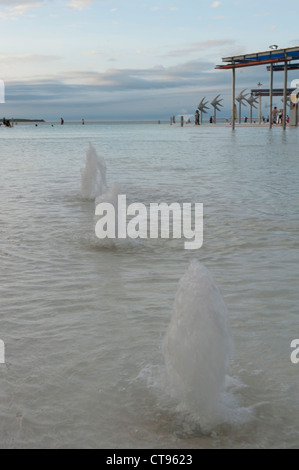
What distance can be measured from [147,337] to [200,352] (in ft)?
3.62

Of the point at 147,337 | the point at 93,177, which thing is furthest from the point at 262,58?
the point at 147,337

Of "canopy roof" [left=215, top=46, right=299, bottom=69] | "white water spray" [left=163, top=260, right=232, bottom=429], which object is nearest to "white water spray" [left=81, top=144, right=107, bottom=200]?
"white water spray" [left=163, top=260, right=232, bottom=429]

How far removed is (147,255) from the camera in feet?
19.8

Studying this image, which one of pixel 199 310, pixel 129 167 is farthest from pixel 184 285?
pixel 129 167

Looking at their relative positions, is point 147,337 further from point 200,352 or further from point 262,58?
point 262,58

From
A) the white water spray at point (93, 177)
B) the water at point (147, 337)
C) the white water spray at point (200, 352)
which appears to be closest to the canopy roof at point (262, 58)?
the white water spray at point (93, 177)

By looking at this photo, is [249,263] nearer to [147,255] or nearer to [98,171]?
[147,255]

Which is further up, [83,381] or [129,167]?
[129,167]

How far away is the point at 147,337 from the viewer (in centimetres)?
373

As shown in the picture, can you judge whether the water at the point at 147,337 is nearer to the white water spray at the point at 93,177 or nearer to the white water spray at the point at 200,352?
the white water spray at the point at 200,352

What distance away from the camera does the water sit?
8.71 ft
